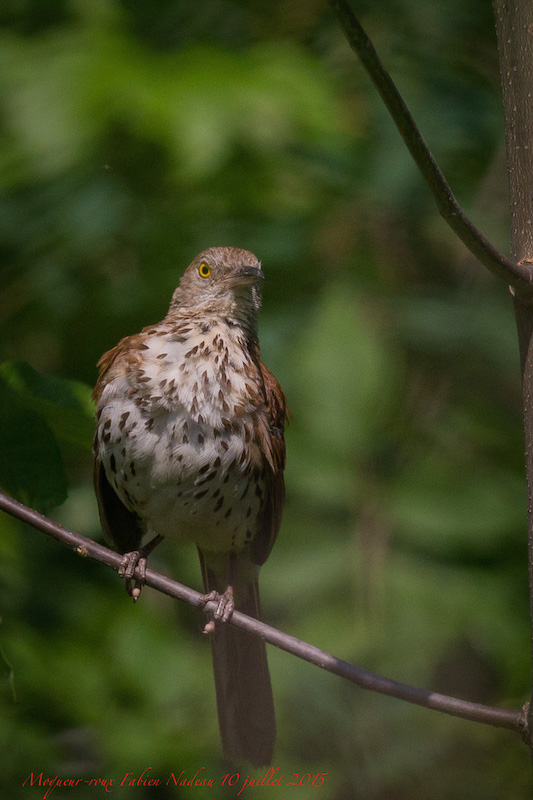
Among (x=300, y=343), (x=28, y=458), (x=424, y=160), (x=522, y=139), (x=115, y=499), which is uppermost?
(x=522, y=139)

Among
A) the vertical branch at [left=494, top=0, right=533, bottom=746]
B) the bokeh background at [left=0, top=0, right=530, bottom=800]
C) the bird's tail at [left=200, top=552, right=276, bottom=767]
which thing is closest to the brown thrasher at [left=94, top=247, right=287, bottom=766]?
the bird's tail at [left=200, top=552, right=276, bottom=767]

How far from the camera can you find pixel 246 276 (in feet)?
11.5

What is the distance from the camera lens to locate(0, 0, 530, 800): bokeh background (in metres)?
4.00

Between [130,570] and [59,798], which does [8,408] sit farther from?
[59,798]

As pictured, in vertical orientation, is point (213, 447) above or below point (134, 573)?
above

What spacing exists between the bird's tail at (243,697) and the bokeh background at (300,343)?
204mm

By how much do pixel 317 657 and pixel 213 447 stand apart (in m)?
1.14

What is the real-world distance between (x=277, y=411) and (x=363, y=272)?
5.40 feet

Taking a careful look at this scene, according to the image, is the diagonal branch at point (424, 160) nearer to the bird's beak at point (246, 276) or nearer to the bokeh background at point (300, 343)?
the bird's beak at point (246, 276)

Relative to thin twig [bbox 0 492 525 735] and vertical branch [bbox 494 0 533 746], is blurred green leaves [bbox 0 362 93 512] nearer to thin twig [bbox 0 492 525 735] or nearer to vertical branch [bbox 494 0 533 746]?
thin twig [bbox 0 492 525 735]

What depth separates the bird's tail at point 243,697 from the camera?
3637 mm

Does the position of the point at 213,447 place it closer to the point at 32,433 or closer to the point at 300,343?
the point at 32,433

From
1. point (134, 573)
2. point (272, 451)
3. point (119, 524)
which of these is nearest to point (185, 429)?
point (272, 451)

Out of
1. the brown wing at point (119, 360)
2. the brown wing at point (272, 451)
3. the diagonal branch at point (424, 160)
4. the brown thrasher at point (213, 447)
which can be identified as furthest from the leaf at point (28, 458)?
the diagonal branch at point (424, 160)
